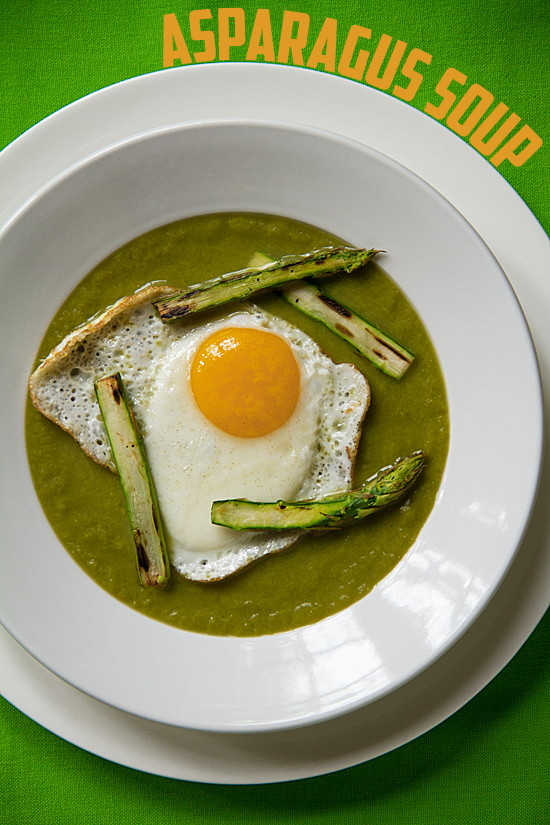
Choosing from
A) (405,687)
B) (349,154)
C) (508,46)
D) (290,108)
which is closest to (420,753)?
(405,687)

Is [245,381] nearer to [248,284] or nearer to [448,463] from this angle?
[248,284]

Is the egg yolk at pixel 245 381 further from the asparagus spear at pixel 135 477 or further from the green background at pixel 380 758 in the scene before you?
the green background at pixel 380 758

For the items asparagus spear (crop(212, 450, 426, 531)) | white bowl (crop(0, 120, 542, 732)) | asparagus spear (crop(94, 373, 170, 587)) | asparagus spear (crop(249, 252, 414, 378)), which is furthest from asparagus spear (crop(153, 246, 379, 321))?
asparagus spear (crop(212, 450, 426, 531))

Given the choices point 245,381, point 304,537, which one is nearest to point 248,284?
point 245,381

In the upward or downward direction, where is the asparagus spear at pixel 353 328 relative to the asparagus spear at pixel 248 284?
downward

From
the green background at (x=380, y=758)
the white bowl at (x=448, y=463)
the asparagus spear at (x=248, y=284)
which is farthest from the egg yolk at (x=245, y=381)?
the green background at (x=380, y=758)

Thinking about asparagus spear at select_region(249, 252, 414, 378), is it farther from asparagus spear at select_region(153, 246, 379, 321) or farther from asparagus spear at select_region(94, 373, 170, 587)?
asparagus spear at select_region(94, 373, 170, 587)

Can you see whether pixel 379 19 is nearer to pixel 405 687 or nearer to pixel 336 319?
pixel 336 319
